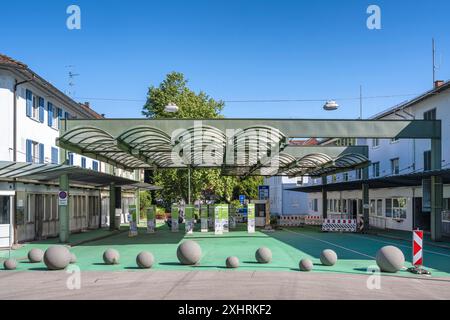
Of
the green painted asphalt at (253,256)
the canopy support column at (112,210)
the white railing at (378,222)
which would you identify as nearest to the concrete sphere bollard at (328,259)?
the green painted asphalt at (253,256)

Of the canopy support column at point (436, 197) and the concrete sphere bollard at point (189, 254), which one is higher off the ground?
the canopy support column at point (436, 197)

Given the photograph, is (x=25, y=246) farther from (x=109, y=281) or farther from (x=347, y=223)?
(x=347, y=223)

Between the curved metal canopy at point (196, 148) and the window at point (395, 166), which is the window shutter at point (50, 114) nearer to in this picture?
the curved metal canopy at point (196, 148)

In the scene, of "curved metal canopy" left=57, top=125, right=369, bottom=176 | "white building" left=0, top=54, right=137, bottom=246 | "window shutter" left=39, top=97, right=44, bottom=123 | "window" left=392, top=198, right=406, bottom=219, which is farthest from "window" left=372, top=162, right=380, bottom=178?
"window shutter" left=39, top=97, right=44, bottom=123

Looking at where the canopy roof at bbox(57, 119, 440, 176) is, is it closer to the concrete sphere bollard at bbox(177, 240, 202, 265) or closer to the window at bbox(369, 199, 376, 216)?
the concrete sphere bollard at bbox(177, 240, 202, 265)

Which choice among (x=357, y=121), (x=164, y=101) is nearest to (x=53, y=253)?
(x=357, y=121)

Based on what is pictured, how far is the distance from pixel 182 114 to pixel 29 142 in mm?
23527

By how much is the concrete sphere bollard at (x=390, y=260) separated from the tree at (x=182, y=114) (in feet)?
106

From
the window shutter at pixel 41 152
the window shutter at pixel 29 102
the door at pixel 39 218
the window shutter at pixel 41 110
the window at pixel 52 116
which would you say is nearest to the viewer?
the window shutter at pixel 29 102

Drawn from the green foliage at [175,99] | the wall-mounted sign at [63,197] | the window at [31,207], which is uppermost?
the green foliage at [175,99]

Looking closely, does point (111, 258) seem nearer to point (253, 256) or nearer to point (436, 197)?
point (253, 256)

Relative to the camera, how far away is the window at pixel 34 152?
89.7 feet

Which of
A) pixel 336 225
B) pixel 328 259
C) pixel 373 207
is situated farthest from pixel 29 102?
pixel 373 207
